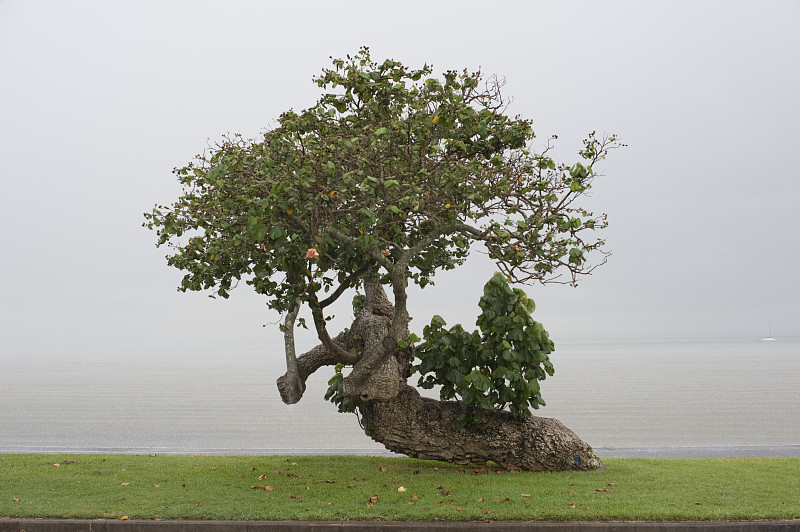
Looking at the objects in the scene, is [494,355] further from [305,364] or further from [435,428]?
[305,364]

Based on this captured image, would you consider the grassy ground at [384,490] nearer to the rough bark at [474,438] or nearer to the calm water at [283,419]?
the rough bark at [474,438]

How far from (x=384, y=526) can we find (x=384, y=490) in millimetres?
1446

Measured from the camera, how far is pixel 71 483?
10312mm

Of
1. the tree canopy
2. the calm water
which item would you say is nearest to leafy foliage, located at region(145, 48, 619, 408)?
the tree canopy

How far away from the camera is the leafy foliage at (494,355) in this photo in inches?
421

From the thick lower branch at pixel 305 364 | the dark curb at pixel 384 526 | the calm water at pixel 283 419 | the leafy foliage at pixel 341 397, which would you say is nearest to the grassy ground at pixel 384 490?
the dark curb at pixel 384 526

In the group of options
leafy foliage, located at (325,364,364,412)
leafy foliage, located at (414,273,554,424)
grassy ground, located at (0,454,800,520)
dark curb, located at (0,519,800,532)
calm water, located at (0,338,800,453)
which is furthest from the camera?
calm water, located at (0,338,800,453)

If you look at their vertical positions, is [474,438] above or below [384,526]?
above

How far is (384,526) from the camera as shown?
26.6 ft

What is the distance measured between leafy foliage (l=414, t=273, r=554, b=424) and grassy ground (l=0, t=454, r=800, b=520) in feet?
3.70

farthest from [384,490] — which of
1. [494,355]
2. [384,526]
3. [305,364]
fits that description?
[305,364]

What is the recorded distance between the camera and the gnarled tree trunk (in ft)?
35.4

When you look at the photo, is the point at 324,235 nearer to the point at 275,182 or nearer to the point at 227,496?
the point at 275,182

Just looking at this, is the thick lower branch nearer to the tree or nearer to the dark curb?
the tree
